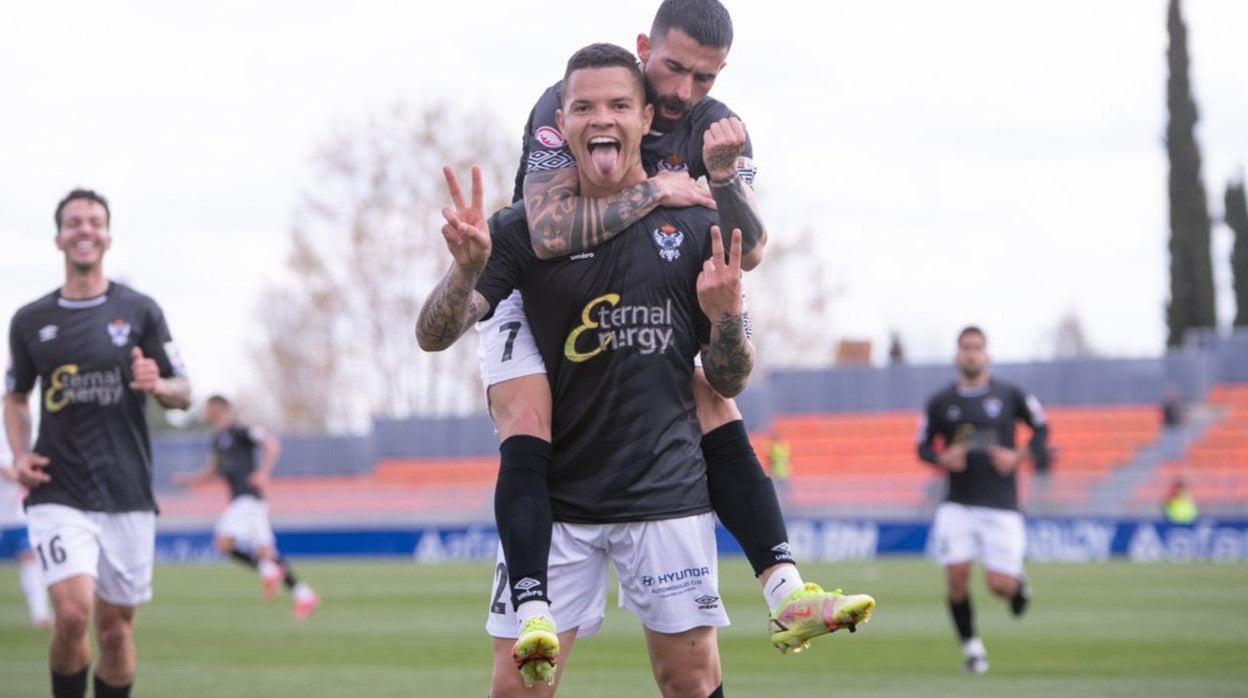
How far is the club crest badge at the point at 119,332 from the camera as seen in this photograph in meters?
9.45

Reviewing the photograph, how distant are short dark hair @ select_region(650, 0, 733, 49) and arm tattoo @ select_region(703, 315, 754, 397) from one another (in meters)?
1.06

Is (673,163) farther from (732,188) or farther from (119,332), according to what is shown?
(119,332)

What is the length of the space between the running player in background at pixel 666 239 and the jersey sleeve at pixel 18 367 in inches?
160

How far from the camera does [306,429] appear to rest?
62.5 meters

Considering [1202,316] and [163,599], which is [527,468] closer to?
[163,599]

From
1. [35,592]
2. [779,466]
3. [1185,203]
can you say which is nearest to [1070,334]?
[1185,203]

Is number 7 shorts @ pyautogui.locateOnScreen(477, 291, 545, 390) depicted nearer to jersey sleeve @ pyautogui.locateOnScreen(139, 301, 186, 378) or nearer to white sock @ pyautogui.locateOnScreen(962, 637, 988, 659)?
jersey sleeve @ pyautogui.locateOnScreen(139, 301, 186, 378)

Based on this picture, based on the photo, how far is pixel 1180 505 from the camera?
31.7 m

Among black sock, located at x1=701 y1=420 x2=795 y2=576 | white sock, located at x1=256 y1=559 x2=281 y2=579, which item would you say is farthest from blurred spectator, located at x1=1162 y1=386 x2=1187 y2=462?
black sock, located at x1=701 y1=420 x2=795 y2=576

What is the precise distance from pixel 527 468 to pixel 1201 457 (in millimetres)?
35357

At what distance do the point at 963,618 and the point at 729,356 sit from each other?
819cm

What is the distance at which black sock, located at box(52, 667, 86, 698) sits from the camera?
9.05 meters

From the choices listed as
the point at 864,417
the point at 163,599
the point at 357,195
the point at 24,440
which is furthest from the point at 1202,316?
the point at 24,440

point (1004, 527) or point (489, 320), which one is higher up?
point (489, 320)
